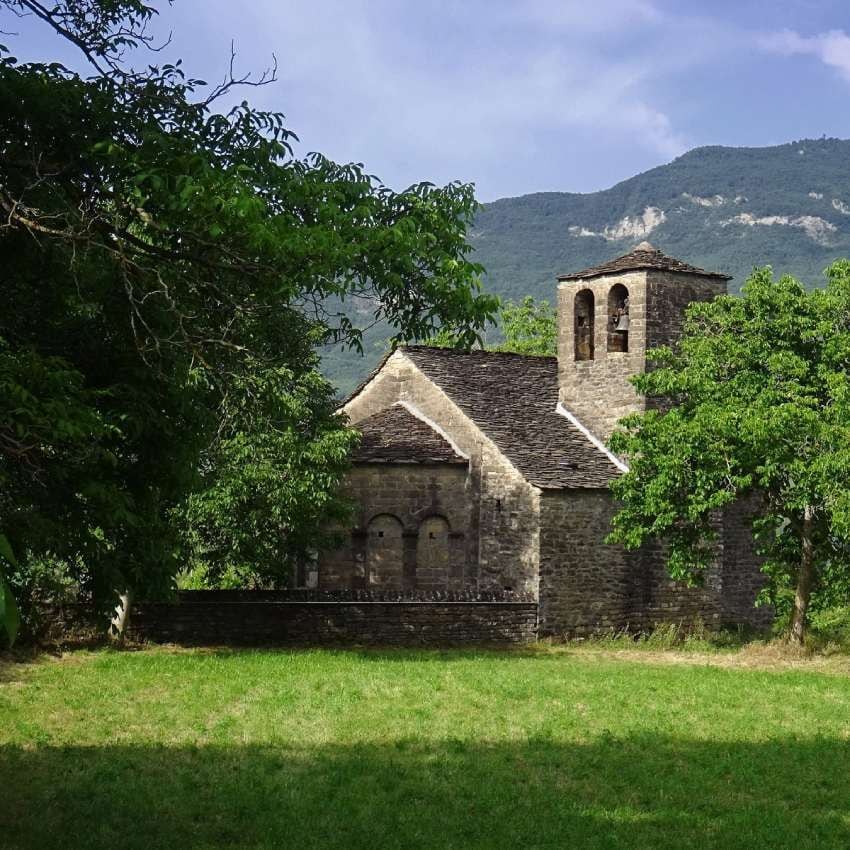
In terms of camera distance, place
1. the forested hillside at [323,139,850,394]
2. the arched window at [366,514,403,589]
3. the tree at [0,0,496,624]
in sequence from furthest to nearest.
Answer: the forested hillside at [323,139,850,394], the arched window at [366,514,403,589], the tree at [0,0,496,624]

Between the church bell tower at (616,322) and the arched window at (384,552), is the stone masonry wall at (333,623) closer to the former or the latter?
the arched window at (384,552)

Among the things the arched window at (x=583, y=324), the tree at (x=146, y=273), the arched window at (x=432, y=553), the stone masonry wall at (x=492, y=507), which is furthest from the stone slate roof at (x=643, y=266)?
the tree at (x=146, y=273)

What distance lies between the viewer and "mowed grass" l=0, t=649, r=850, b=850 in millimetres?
10391

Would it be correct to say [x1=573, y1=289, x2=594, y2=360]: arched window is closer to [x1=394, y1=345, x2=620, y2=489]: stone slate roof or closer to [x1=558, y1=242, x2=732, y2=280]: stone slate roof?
[x1=558, y1=242, x2=732, y2=280]: stone slate roof

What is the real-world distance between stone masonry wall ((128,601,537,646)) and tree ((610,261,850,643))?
3074 mm

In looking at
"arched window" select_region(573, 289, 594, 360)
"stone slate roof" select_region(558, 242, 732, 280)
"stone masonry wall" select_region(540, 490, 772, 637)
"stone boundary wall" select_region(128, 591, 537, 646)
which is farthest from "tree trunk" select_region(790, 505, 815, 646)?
"arched window" select_region(573, 289, 594, 360)

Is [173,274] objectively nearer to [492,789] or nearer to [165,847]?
[165,847]

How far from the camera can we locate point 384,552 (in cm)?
2728

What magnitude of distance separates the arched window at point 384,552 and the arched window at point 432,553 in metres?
0.47

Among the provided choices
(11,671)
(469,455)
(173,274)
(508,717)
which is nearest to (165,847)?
(173,274)

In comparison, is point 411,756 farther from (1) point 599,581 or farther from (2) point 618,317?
(2) point 618,317

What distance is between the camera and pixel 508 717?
1573 cm

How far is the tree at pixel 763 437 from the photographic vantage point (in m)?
21.4

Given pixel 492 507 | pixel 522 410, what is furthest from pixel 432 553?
pixel 522 410
